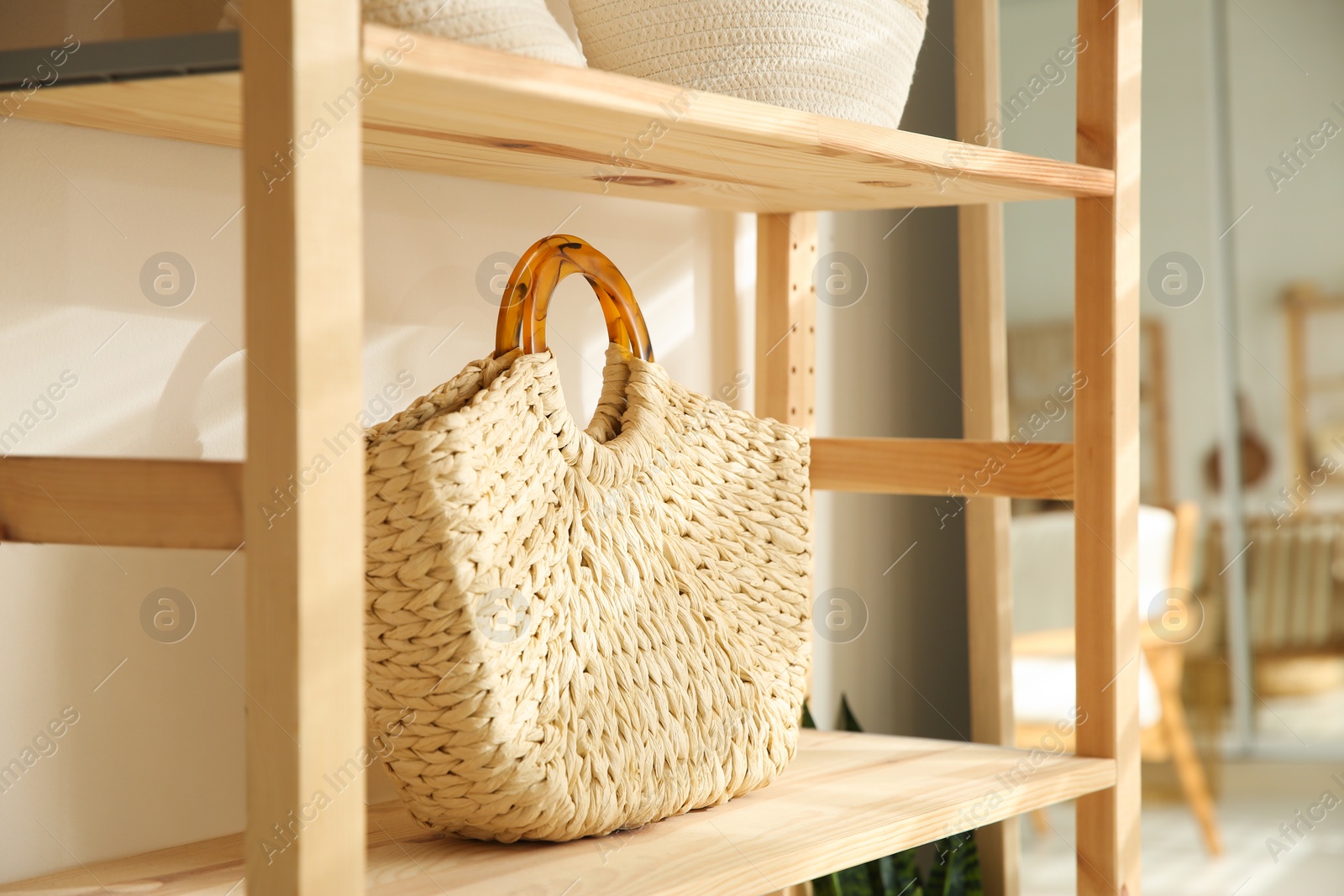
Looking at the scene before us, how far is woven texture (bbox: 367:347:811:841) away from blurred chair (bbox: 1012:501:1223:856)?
0.73m

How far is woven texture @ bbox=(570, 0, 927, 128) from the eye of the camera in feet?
2.70

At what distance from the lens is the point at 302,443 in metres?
0.54

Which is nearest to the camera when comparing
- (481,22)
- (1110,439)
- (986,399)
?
(481,22)

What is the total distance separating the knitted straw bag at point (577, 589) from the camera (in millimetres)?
708

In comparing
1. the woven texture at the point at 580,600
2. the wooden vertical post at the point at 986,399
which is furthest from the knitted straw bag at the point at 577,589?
the wooden vertical post at the point at 986,399

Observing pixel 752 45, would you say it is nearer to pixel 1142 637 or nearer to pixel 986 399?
pixel 986 399

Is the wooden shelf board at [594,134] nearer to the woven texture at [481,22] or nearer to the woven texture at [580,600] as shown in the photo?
the woven texture at [481,22]

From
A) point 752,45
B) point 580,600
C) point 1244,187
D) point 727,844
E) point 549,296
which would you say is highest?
point 1244,187

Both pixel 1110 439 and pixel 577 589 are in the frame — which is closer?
pixel 577 589

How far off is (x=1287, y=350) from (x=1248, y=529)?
23 cm

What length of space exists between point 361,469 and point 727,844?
400 mm

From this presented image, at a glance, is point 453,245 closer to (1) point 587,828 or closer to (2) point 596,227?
(2) point 596,227

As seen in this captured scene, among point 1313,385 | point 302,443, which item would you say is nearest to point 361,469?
point 302,443

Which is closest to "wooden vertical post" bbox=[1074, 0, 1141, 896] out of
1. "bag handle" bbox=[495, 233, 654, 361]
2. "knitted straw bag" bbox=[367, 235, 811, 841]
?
"knitted straw bag" bbox=[367, 235, 811, 841]
